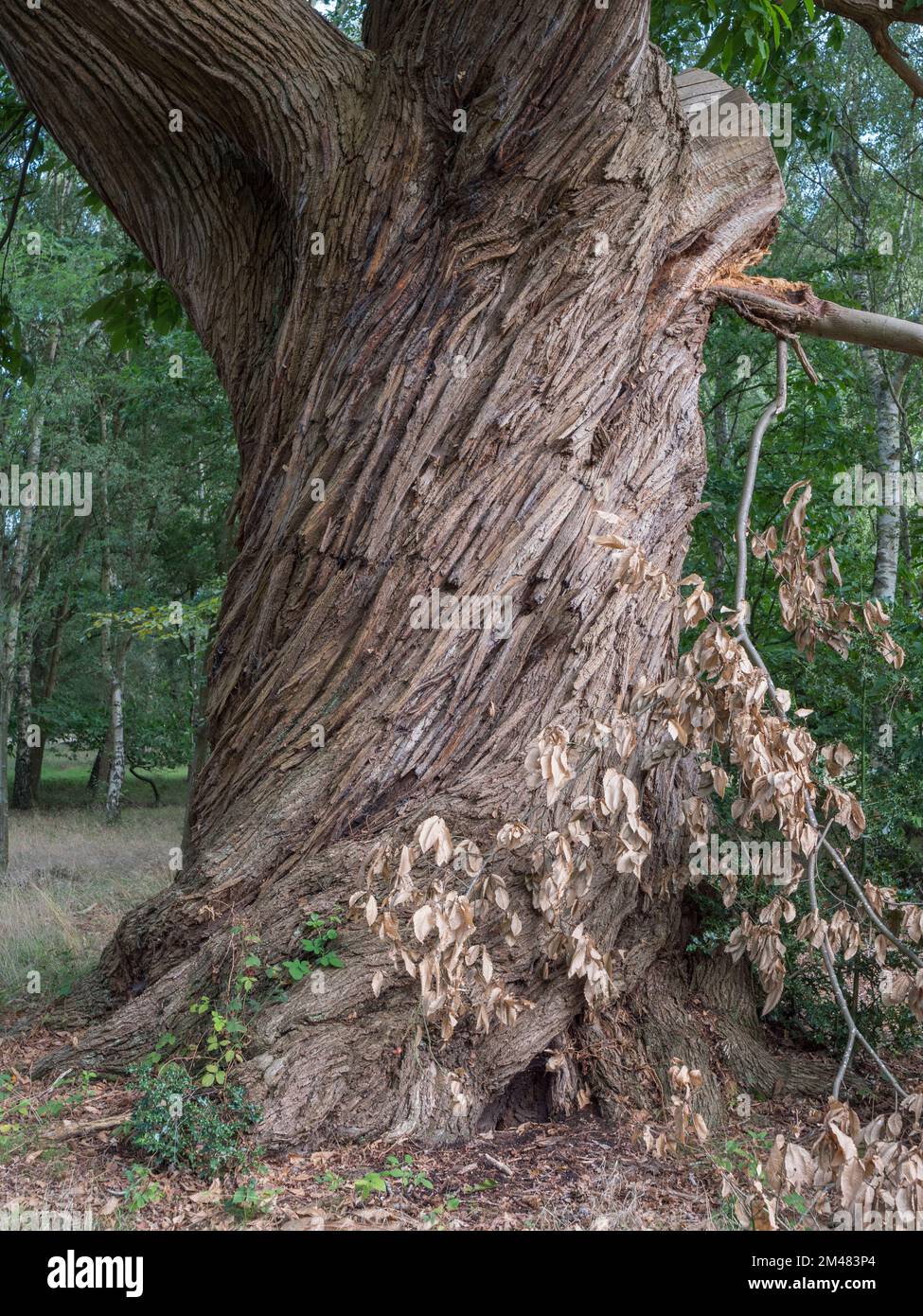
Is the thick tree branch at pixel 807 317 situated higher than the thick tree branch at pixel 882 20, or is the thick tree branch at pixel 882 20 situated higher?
the thick tree branch at pixel 882 20

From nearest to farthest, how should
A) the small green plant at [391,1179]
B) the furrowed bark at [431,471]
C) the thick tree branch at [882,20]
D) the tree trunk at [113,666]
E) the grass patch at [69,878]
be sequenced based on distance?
the small green plant at [391,1179] → the furrowed bark at [431,471] → the thick tree branch at [882,20] → the grass patch at [69,878] → the tree trunk at [113,666]

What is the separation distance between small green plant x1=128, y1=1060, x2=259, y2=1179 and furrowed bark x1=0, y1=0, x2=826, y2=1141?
1.10ft

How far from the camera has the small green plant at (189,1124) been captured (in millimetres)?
3381

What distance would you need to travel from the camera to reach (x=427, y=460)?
4277 mm

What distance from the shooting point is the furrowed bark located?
403 centimetres

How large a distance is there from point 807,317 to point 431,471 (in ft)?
7.19

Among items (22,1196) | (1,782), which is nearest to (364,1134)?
(22,1196)

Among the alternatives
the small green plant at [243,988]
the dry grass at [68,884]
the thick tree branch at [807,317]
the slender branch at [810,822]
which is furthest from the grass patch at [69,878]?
the thick tree branch at [807,317]

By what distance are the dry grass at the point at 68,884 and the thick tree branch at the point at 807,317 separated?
15.9 feet

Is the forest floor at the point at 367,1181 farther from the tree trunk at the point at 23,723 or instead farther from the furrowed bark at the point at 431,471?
the tree trunk at the point at 23,723

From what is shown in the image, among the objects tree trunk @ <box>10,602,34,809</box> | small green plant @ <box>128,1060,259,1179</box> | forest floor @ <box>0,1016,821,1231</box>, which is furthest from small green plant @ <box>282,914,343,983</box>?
tree trunk @ <box>10,602,34,809</box>

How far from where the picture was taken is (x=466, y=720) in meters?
4.16

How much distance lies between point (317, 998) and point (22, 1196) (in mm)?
1092
